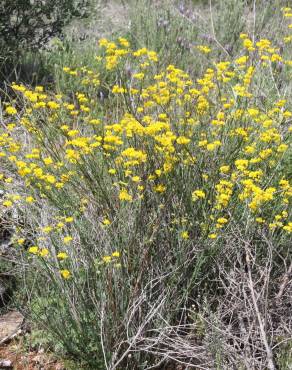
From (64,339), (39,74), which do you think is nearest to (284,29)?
(39,74)

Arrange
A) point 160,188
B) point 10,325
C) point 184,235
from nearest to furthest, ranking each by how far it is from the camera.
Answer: point 184,235 < point 160,188 < point 10,325

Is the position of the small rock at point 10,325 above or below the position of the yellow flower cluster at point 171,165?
below

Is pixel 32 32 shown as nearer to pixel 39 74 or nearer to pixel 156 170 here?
pixel 39 74

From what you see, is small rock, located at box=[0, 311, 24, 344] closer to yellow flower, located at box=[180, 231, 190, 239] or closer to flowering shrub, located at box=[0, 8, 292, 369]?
flowering shrub, located at box=[0, 8, 292, 369]

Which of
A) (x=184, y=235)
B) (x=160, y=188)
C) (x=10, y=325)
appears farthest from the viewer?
(x=10, y=325)

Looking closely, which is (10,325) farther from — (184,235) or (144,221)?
(184,235)

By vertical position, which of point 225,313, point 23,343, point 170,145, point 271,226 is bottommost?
point 23,343

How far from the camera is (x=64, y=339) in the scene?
8.66 feet

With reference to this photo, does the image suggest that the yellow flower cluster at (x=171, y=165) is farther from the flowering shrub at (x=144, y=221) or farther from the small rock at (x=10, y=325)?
the small rock at (x=10, y=325)

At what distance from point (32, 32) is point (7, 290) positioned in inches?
102

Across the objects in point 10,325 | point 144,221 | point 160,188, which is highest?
point 160,188

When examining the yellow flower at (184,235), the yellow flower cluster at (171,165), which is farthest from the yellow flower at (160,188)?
the yellow flower at (184,235)

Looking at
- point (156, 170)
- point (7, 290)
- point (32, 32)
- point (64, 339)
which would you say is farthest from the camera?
point (32, 32)

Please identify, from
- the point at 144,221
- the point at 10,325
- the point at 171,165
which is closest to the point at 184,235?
the point at 144,221
